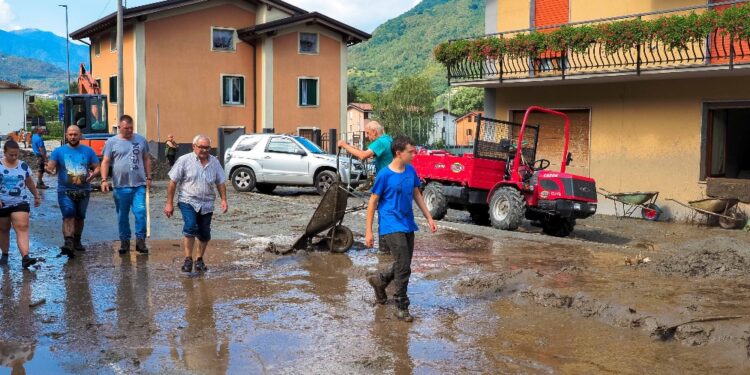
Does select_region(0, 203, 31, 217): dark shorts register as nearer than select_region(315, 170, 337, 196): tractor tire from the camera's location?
Yes

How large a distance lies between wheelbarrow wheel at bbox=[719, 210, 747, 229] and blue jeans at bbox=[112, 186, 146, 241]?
1208cm

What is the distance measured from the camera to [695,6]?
Answer: 17.1 m

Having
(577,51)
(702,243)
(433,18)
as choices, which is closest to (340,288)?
(702,243)

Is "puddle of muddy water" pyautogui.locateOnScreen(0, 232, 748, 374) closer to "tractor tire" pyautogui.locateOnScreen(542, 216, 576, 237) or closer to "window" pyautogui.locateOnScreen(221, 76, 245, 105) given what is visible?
"tractor tire" pyautogui.locateOnScreen(542, 216, 576, 237)

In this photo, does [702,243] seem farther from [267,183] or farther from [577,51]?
[267,183]

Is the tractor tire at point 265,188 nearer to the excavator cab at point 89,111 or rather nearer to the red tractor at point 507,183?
the excavator cab at point 89,111

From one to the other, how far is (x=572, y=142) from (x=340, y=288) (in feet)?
42.8

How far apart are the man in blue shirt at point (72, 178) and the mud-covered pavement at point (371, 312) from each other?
1.50 feet

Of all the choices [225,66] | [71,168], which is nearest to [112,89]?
[225,66]

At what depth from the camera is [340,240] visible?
36.8 ft

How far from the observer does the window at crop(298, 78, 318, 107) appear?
39594 millimetres

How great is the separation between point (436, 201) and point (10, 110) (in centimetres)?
7777

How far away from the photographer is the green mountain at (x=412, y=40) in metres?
141

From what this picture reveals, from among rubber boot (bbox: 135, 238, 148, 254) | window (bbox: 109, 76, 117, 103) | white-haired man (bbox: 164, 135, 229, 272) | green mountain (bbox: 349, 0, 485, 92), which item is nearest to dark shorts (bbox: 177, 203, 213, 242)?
white-haired man (bbox: 164, 135, 229, 272)
